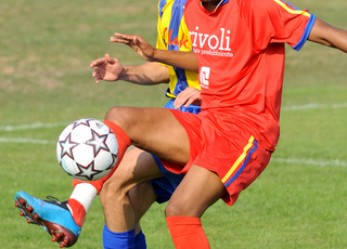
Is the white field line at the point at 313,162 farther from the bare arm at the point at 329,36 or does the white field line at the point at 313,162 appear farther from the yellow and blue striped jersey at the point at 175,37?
the bare arm at the point at 329,36

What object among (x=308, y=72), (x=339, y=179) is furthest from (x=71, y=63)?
(x=339, y=179)

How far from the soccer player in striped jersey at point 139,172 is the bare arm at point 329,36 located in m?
0.93

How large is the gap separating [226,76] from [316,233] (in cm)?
247

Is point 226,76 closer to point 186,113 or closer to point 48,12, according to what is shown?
point 186,113

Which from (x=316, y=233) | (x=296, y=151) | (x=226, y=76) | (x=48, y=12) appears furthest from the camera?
(x=48, y=12)

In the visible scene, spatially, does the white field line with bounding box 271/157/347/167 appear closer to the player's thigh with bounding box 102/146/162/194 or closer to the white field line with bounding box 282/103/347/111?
the white field line with bounding box 282/103/347/111

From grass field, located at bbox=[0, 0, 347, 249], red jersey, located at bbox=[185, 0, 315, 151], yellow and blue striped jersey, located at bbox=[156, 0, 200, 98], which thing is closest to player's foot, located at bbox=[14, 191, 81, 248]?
red jersey, located at bbox=[185, 0, 315, 151]

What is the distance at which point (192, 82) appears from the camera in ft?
27.4

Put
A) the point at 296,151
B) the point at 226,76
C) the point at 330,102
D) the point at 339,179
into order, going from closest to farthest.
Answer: the point at 226,76, the point at 339,179, the point at 296,151, the point at 330,102

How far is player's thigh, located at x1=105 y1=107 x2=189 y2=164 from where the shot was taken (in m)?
7.20

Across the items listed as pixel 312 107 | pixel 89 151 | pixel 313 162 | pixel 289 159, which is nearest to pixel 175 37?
pixel 89 151

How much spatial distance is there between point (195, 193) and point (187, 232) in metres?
0.24

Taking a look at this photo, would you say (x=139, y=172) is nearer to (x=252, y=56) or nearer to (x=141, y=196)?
(x=141, y=196)

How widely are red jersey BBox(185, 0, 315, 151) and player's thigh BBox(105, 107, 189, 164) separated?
1.28ft
